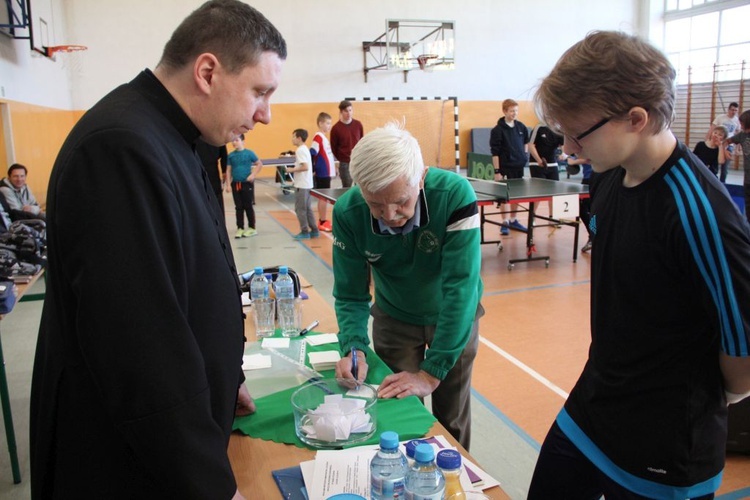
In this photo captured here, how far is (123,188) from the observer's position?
0.90m

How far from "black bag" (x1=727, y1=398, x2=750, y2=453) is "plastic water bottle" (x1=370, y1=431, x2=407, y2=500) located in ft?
7.14

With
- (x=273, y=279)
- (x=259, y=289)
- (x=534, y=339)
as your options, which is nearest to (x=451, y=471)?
(x=259, y=289)

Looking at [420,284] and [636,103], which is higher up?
[636,103]

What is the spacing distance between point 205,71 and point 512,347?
3.60m

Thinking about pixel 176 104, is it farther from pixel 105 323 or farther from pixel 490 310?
pixel 490 310

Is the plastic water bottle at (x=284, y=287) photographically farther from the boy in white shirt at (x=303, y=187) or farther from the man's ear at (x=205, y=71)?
the boy in white shirt at (x=303, y=187)

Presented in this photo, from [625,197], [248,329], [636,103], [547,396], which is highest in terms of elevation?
[636,103]

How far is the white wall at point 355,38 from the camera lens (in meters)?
14.4

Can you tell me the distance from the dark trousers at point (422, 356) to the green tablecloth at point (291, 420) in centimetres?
33

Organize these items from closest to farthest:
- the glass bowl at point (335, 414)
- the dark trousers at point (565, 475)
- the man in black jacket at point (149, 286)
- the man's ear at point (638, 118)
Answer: the man in black jacket at point (149, 286) < the man's ear at point (638, 118) < the dark trousers at point (565, 475) < the glass bowl at point (335, 414)

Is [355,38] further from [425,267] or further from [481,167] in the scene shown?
[425,267]

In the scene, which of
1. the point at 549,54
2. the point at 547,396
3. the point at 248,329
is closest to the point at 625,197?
the point at 248,329

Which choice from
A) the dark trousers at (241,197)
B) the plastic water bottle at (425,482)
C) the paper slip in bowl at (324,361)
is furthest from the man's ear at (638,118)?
the dark trousers at (241,197)

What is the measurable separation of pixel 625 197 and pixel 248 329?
1.74 m
